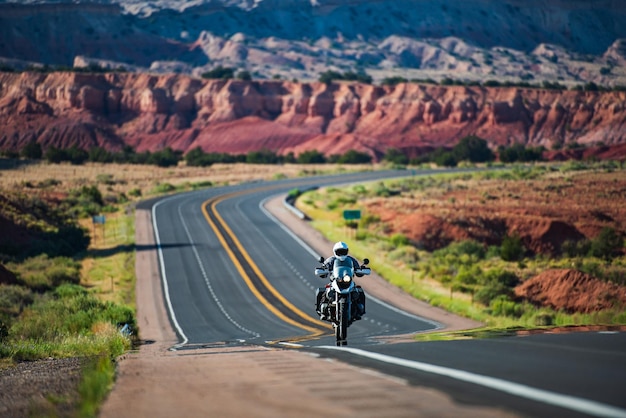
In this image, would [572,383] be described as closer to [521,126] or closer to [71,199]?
[71,199]

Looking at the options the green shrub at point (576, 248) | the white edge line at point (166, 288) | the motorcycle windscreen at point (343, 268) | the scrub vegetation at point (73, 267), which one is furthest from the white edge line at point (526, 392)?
the green shrub at point (576, 248)

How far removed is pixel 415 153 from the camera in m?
145

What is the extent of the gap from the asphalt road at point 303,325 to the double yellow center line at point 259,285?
56 millimetres

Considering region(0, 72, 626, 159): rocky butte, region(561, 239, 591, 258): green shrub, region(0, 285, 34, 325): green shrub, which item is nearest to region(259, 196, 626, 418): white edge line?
region(0, 285, 34, 325): green shrub

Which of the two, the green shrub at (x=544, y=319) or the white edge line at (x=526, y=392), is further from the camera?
the green shrub at (x=544, y=319)

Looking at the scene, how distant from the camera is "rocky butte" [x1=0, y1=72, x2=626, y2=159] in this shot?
488 ft

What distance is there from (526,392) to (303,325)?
93.4ft

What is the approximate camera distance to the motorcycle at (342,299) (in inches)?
690

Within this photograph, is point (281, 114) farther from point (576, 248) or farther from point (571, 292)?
point (571, 292)

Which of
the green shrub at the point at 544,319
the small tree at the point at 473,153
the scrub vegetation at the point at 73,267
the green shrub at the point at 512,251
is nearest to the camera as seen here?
the scrub vegetation at the point at 73,267

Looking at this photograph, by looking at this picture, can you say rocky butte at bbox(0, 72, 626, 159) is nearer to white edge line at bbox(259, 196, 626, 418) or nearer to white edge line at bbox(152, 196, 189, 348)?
white edge line at bbox(152, 196, 189, 348)

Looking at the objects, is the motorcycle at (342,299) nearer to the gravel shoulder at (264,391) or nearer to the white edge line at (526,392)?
the gravel shoulder at (264,391)

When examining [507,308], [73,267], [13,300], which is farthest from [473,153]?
[13,300]

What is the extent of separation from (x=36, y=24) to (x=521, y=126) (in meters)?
104
